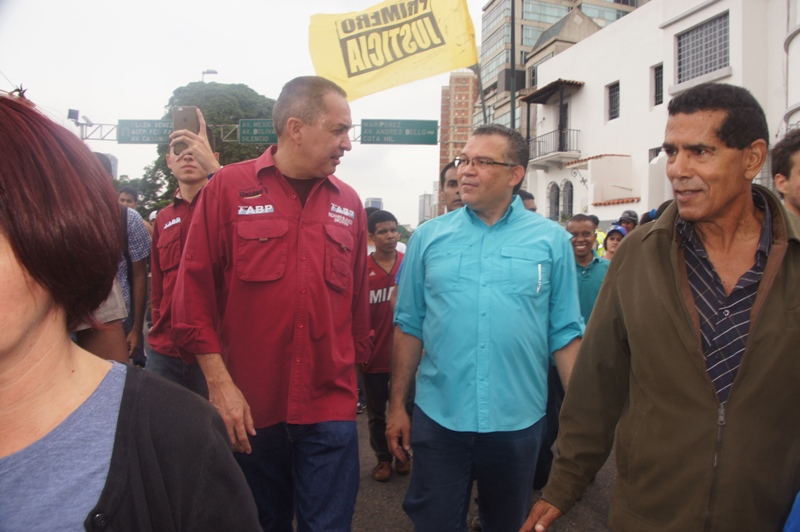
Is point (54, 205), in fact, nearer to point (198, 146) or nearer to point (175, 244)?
point (198, 146)

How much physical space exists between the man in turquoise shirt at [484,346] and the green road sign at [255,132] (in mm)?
24610

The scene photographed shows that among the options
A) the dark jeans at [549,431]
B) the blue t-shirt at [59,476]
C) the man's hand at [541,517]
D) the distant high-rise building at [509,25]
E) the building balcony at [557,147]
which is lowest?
the dark jeans at [549,431]

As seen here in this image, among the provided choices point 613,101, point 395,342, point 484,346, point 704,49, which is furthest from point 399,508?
point 613,101

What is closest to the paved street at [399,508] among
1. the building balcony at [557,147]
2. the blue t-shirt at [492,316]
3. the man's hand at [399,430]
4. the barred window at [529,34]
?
the man's hand at [399,430]

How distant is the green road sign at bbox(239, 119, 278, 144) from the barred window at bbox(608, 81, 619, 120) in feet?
46.4

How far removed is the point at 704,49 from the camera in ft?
61.3

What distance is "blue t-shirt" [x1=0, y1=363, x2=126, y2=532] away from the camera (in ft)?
3.46

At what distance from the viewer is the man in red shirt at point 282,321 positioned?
2516mm

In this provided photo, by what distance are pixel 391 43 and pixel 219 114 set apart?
1317 inches

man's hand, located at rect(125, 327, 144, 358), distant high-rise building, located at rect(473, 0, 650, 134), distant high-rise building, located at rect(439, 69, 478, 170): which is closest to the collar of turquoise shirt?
man's hand, located at rect(125, 327, 144, 358)

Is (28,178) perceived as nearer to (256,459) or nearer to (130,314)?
(256,459)

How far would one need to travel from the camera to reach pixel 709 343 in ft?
6.10

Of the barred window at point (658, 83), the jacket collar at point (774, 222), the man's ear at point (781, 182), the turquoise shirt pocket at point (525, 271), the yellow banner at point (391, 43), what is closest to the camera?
the jacket collar at point (774, 222)

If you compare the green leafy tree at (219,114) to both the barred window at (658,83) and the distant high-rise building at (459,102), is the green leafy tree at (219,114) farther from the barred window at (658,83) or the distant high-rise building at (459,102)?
the distant high-rise building at (459,102)
